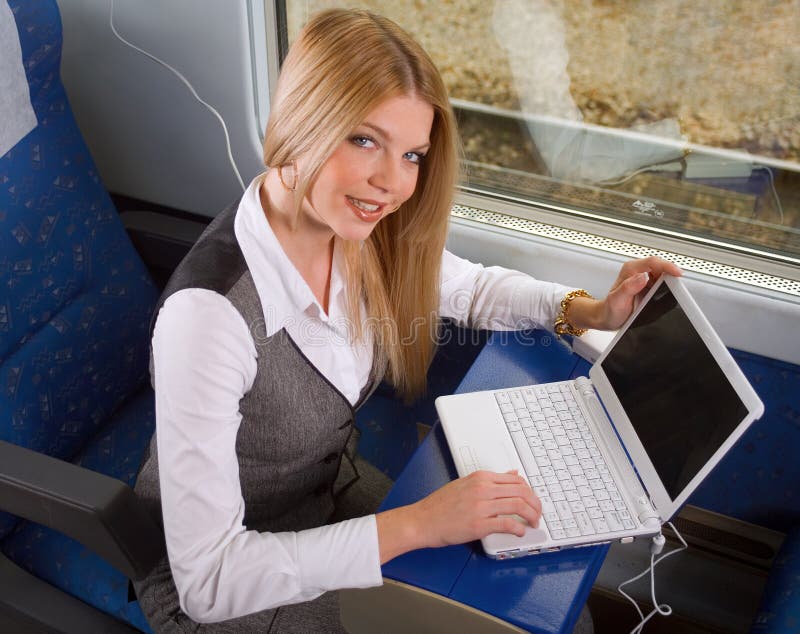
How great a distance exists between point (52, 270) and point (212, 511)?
64 cm

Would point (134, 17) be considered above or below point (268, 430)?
above

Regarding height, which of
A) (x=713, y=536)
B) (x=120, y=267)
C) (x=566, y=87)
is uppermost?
(x=566, y=87)

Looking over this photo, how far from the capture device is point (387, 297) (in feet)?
4.20

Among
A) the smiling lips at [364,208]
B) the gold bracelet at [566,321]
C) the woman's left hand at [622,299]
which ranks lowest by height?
the gold bracelet at [566,321]

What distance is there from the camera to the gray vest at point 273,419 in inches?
38.8

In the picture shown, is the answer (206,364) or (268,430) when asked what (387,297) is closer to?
(268,430)

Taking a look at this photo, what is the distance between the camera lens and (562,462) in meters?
1.04

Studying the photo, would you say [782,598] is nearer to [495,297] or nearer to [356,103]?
[495,297]

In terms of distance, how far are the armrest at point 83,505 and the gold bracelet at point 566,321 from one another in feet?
2.38

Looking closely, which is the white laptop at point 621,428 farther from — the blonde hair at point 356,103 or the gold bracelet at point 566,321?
the blonde hair at point 356,103

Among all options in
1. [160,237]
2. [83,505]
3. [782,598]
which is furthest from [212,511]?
[782,598]

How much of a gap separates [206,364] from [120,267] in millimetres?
634

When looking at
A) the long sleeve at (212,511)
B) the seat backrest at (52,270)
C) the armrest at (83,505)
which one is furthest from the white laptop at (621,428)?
the seat backrest at (52,270)

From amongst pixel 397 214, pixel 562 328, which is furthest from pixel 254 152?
pixel 562 328
